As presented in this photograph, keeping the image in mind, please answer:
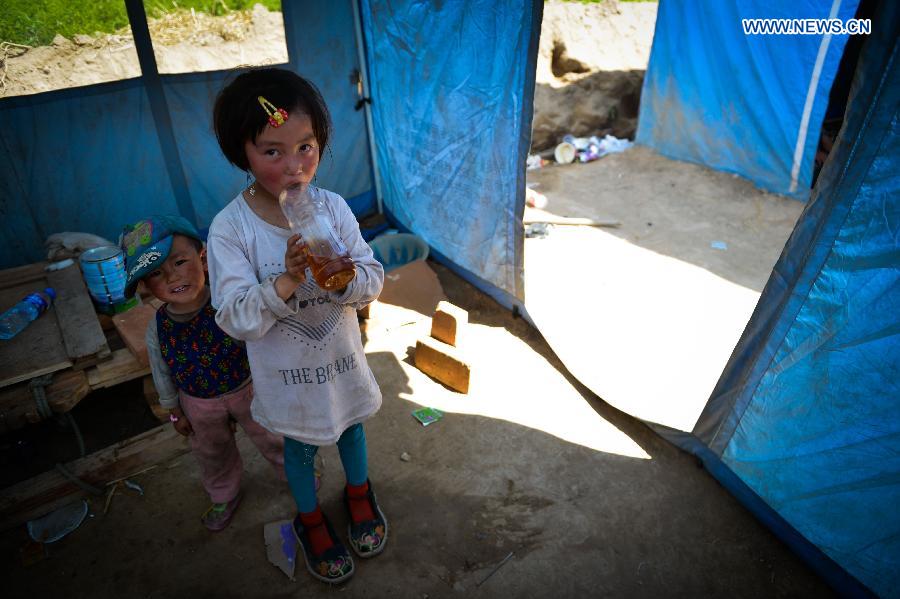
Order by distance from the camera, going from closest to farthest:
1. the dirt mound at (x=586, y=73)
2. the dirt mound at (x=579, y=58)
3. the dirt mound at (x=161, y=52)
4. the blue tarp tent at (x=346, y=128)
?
the blue tarp tent at (x=346, y=128)
the dirt mound at (x=161, y=52)
the dirt mound at (x=579, y=58)
the dirt mound at (x=586, y=73)

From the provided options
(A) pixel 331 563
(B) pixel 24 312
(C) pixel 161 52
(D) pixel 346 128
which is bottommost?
(A) pixel 331 563

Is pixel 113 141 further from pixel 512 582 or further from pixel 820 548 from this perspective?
pixel 820 548

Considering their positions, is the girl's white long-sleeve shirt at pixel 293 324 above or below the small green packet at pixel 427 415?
above

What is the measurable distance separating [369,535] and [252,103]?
1914mm

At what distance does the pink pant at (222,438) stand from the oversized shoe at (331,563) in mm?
438

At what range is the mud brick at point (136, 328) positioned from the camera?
3.09 m

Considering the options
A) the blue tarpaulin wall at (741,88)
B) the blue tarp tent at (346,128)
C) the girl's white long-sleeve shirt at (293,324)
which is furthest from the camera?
the blue tarpaulin wall at (741,88)

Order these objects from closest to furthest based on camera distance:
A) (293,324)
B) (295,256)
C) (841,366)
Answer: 1. (295,256)
2. (293,324)
3. (841,366)

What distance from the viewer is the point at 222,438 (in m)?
2.40

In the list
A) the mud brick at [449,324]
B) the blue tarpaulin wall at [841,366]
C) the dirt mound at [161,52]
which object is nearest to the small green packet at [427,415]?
the mud brick at [449,324]

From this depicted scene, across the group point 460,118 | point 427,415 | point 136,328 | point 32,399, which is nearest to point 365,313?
point 427,415

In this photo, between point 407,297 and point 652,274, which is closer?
point 407,297

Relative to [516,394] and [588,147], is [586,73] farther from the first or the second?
[516,394]

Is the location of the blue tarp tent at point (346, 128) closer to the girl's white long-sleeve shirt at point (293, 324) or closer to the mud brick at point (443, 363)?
the mud brick at point (443, 363)
